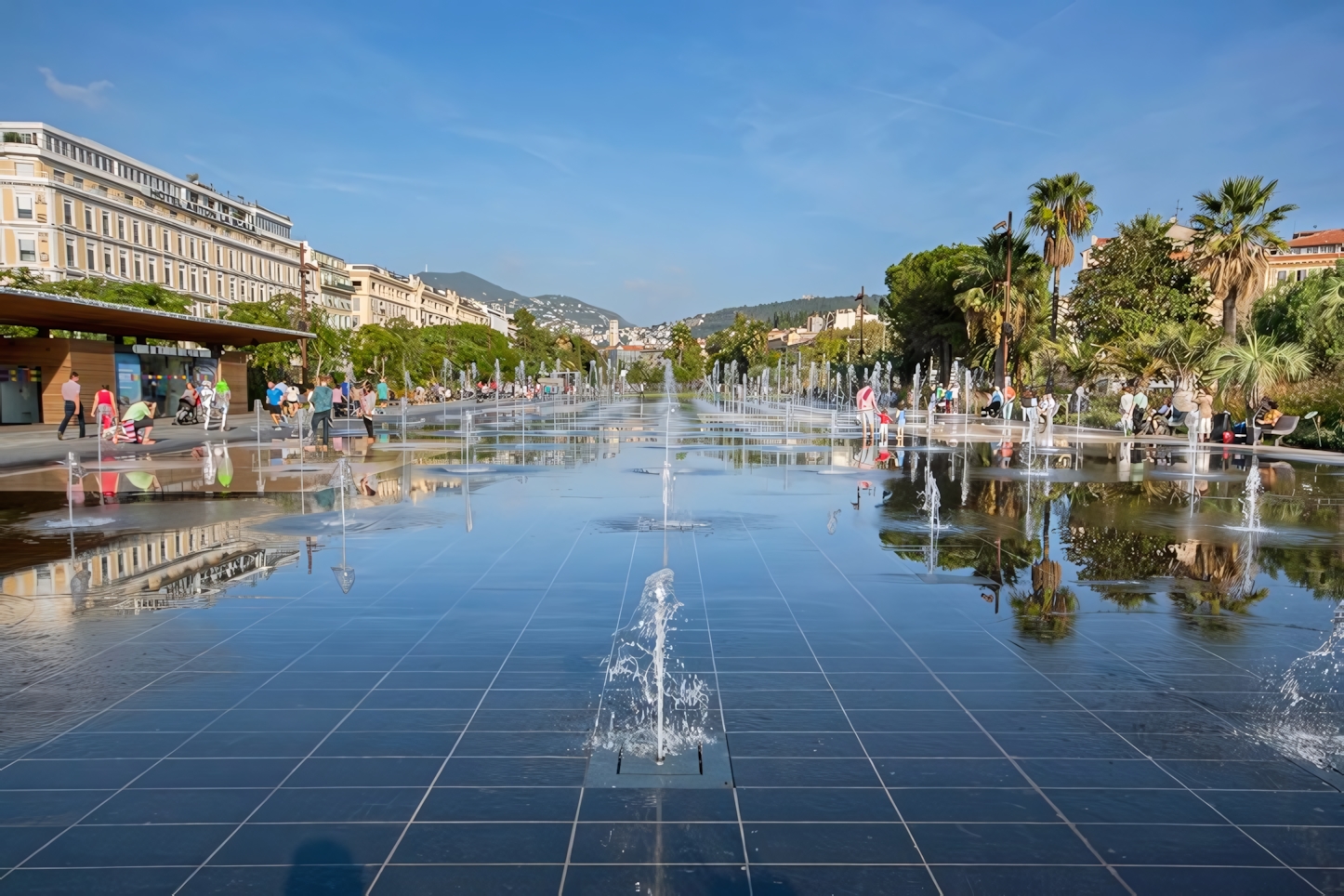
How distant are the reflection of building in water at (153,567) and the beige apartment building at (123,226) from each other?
4936 cm

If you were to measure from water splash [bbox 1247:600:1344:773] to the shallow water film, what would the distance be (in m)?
0.02

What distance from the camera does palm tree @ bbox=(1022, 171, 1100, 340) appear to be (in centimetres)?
3612

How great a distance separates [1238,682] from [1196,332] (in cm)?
2641

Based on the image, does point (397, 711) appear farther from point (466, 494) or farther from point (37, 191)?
point (37, 191)

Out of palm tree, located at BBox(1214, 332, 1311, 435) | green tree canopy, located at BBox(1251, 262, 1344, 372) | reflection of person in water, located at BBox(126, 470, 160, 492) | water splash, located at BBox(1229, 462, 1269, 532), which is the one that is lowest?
water splash, located at BBox(1229, 462, 1269, 532)

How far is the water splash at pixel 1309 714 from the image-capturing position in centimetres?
406

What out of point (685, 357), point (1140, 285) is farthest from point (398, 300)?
point (1140, 285)

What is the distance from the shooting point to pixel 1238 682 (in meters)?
4.90

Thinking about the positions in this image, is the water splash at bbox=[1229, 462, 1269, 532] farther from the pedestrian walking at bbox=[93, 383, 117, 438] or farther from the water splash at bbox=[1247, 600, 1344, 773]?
the pedestrian walking at bbox=[93, 383, 117, 438]

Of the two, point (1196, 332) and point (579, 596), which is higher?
point (1196, 332)

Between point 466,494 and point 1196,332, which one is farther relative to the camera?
point 1196,332

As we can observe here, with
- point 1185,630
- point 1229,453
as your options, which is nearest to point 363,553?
point 1185,630

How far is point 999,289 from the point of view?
132ft

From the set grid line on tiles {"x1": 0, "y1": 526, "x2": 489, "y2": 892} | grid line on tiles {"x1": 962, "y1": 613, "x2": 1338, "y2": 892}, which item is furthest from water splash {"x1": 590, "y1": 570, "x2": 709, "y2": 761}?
grid line on tiles {"x1": 962, "y1": 613, "x2": 1338, "y2": 892}
